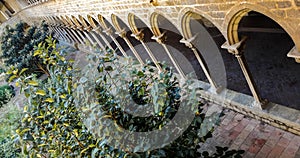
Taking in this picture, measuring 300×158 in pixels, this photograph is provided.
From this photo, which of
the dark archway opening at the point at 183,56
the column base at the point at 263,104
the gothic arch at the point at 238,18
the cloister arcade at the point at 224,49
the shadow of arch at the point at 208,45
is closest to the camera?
the gothic arch at the point at 238,18

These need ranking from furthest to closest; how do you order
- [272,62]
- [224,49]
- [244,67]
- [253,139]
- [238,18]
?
1. [224,49]
2. [272,62]
3. [253,139]
4. [244,67]
5. [238,18]

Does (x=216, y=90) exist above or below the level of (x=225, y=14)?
below

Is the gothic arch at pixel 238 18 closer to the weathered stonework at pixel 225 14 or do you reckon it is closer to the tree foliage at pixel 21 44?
the weathered stonework at pixel 225 14

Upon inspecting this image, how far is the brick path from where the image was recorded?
467 centimetres

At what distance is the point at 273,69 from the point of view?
673 cm

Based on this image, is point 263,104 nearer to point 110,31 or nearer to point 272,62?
point 272,62

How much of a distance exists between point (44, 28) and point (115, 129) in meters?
12.9

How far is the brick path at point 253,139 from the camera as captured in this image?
15.3ft

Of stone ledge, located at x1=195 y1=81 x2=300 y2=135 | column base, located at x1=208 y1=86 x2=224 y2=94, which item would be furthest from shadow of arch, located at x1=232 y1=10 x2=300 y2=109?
column base, located at x1=208 y1=86 x2=224 y2=94

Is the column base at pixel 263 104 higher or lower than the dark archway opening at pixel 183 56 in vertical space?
lower

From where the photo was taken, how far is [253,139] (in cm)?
514

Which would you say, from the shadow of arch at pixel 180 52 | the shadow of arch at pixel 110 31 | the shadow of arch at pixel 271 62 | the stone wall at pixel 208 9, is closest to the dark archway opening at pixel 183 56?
the shadow of arch at pixel 180 52

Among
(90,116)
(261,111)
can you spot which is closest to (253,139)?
(261,111)

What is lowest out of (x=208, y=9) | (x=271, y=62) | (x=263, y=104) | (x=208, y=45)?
(x=263, y=104)
